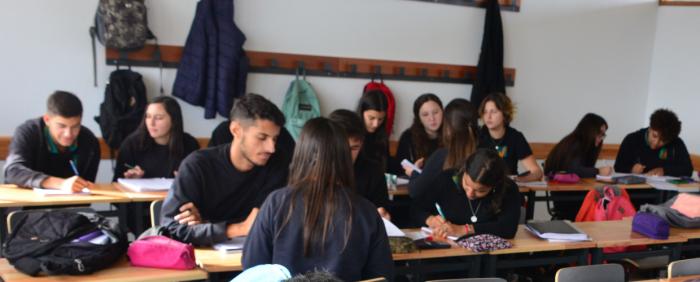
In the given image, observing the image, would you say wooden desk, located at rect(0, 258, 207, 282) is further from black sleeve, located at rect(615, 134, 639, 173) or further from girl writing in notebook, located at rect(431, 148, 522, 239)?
black sleeve, located at rect(615, 134, 639, 173)

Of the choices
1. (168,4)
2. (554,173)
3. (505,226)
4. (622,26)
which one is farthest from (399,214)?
(622,26)

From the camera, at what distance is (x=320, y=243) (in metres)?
1.81

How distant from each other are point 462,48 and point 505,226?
10.6ft

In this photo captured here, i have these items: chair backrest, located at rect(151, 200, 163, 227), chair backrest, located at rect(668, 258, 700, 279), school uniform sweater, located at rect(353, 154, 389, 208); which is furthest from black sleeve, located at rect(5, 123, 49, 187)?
chair backrest, located at rect(668, 258, 700, 279)

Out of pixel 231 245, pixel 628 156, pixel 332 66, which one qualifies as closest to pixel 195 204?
pixel 231 245

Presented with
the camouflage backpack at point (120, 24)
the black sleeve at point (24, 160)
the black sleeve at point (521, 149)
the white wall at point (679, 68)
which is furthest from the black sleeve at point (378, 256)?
the white wall at point (679, 68)

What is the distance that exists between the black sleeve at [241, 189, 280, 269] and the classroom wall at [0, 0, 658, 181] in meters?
2.99

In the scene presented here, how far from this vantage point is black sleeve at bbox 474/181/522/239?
8.78 ft

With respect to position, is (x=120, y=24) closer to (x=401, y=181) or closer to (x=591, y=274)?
(x=401, y=181)

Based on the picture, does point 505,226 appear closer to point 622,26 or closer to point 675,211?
point 675,211

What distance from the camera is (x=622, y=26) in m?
6.32

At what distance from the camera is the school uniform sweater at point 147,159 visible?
3.49 meters

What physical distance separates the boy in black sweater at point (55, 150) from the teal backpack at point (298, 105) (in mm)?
1785

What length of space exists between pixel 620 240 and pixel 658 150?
258 cm
